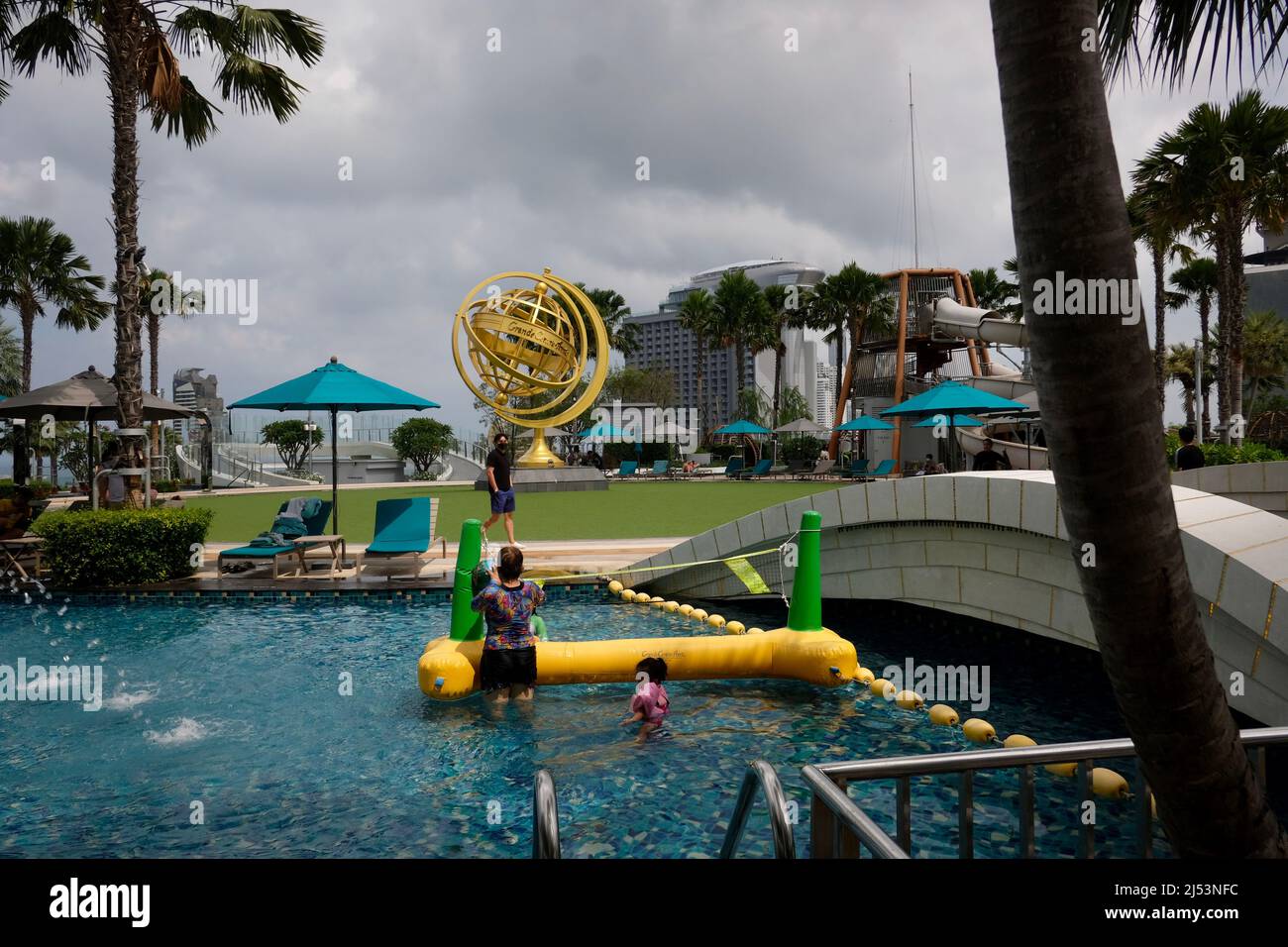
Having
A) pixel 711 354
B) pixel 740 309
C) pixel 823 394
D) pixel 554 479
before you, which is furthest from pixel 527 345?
pixel 823 394

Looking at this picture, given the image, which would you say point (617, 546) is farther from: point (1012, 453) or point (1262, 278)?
point (1262, 278)

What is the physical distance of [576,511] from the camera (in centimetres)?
2305

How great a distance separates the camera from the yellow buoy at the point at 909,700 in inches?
281

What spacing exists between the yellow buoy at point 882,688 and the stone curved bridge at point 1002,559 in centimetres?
132

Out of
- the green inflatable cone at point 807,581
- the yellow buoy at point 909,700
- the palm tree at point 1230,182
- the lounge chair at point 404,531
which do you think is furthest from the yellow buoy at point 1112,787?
the palm tree at point 1230,182

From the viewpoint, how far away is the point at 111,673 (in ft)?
27.1

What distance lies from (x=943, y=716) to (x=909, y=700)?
0.47 m

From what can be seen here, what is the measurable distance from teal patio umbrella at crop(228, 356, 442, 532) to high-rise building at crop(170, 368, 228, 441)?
4054 cm

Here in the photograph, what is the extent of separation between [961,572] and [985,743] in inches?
87.8

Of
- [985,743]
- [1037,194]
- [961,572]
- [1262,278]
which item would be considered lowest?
[985,743]

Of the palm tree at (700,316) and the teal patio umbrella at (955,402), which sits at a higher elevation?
the palm tree at (700,316)

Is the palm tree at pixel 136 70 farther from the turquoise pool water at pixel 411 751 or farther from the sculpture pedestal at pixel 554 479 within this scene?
the sculpture pedestal at pixel 554 479

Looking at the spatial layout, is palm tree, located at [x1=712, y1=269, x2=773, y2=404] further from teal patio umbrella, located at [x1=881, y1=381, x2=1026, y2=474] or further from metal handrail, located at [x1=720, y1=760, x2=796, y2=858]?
metal handrail, located at [x1=720, y1=760, x2=796, y2=858]
